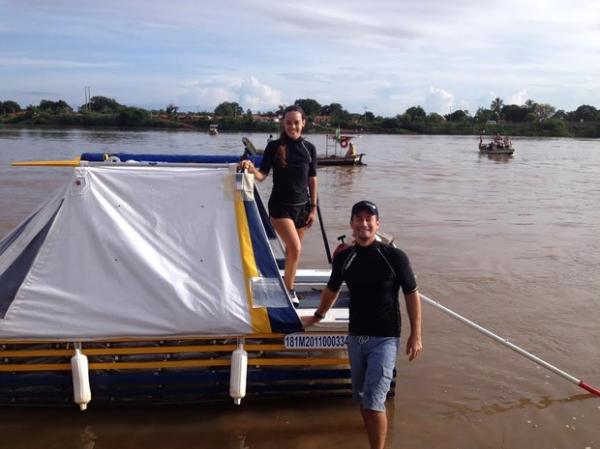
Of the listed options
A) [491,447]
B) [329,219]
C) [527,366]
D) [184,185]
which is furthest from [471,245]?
[184,185]

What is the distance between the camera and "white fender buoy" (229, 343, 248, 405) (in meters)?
4.28

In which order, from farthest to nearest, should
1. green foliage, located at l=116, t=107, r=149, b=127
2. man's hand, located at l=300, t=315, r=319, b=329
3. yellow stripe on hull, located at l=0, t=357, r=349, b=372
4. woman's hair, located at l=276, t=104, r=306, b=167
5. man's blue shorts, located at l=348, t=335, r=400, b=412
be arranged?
green foliage, located at l=116, t=107, r=149, b=127 < woman's hair, located at l=276, t=104, r=306, b=167 < yellow stripe on hull, located at l=0, t=357, r=349, b=372 < man's hand, located at l=300, t=315, r=319, b=329 < man's blue shorts, located at l=348, t=335, r=400, b=412

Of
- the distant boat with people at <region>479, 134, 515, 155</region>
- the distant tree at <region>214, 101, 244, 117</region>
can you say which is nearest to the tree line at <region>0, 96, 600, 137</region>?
the distant tree at <region>214, 101, 244, 117</region>

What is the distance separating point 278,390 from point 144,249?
1557 mm

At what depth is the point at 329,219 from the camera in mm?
15289

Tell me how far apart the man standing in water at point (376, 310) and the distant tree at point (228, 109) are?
373ft

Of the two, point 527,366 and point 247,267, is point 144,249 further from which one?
point 527,366

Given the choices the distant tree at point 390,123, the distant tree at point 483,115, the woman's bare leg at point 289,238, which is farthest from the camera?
the distant tree at point 483,115

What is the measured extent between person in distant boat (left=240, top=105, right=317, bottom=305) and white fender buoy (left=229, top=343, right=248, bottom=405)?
837 mm

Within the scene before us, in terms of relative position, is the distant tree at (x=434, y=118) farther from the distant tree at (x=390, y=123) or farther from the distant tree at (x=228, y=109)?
the distant tree at (x=228, y=109)

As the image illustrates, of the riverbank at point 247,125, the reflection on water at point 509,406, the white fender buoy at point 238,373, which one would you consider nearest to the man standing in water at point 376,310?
the white fender buoy at point 238,373

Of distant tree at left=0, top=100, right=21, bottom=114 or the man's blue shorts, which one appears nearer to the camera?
the man's blue shorts

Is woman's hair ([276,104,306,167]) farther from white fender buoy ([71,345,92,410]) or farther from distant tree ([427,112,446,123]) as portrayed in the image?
distant tree ([427,112,446,123])

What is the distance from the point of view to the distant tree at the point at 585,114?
124 meters
